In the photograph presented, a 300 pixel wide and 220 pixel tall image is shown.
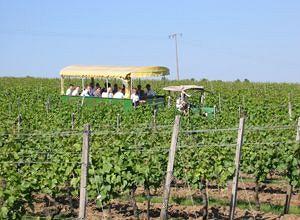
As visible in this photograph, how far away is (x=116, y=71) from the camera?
70.8 ft

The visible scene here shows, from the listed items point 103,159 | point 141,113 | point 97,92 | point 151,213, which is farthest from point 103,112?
point 103,159

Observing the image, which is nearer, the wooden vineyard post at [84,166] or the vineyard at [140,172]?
the wooden vineyard post at [84,166]

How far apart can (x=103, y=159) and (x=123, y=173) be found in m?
0.36

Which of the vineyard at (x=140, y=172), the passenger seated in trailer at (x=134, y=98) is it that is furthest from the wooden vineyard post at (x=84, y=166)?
the passenger seated in trailer at (x=134, y=98)

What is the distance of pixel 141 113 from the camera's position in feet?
61.4

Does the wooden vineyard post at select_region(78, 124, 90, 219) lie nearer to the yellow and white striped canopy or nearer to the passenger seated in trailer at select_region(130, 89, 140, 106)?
the passenger seated in trailer at select_region(130, 89, 140, 106)

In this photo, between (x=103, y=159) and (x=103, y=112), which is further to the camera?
(x=103, y=112)

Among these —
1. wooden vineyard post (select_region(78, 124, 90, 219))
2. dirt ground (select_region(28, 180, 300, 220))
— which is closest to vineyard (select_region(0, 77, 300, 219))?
dirt ground (select_region(28, 180, 300, 220))

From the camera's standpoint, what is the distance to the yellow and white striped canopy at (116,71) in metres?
21.1

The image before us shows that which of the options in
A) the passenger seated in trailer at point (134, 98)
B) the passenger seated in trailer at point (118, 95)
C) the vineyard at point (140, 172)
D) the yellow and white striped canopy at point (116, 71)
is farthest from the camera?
the yellow and white striped canopy at point (116, 71)

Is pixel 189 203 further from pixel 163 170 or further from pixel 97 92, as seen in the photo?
pixel 97 92

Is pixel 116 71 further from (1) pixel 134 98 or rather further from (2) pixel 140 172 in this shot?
(2) pixel 140 172

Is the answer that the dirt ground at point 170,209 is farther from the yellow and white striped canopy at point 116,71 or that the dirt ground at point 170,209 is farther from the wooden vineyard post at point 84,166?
the yellow and white striped canopy at point 116,71

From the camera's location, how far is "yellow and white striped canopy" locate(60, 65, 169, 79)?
21.1 meters
